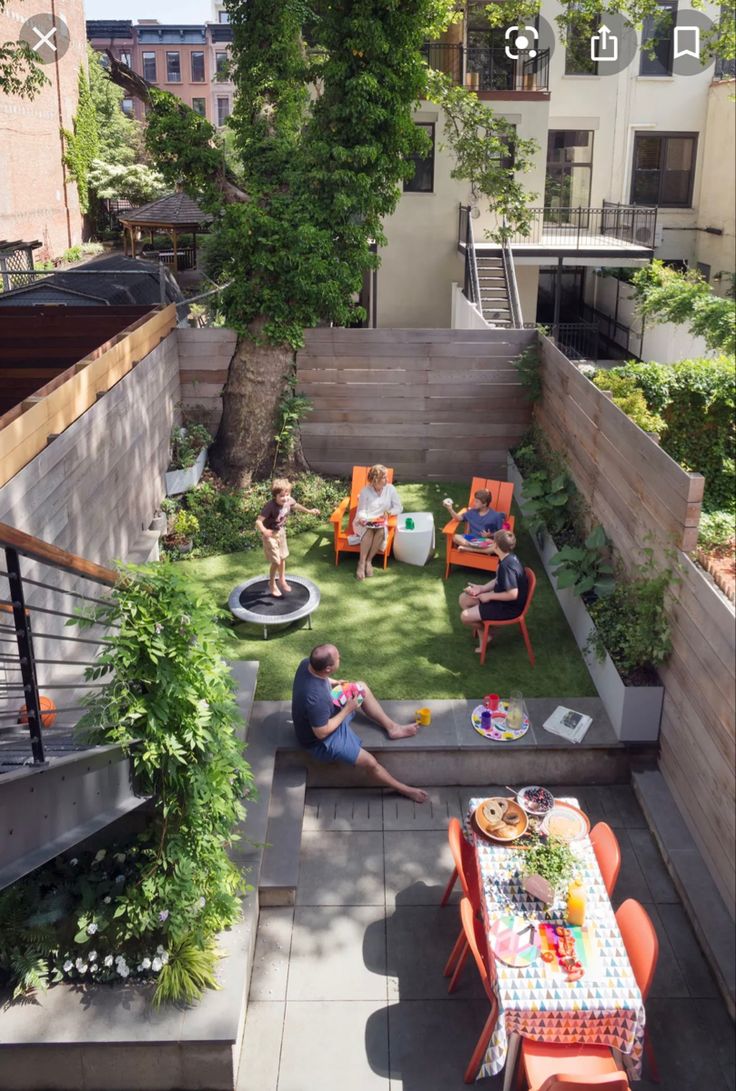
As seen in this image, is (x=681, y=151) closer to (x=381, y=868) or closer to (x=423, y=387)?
(x=423, y=387)

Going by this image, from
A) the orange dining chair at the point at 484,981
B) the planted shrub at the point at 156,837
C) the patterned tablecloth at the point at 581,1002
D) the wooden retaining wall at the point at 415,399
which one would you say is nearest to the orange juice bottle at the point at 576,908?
the patterned tablecloth at the point at 581,1002

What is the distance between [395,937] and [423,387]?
786 centimetres

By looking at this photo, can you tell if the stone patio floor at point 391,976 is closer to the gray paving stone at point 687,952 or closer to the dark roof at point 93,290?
the gray paving stone at point 687,952

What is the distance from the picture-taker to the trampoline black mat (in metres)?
8.63

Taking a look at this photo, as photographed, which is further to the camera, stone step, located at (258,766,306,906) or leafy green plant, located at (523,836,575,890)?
stone step, located at (258,766,306,906)

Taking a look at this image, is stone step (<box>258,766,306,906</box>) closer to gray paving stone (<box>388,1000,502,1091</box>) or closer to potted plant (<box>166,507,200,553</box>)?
gray paving stone (<box>388,1000,502,1091</box>)

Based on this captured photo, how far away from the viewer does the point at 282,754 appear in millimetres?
6977

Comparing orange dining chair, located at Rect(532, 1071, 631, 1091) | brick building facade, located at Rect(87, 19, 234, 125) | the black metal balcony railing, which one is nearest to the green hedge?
orange dining chair, located at Rect(532, 1071, 631, 1091)

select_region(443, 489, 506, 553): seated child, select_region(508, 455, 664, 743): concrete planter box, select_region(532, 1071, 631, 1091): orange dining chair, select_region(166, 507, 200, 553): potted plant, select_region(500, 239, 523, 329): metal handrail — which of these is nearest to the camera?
select_region(532, 1071, 631, 1091): orange dining chair

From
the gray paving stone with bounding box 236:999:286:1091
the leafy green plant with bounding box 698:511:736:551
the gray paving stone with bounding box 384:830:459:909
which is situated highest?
the leafy green plant with bounding box 698:511:736:551

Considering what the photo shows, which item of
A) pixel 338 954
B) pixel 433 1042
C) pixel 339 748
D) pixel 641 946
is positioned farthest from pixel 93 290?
pixel 641 946

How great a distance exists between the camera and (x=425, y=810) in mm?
6711

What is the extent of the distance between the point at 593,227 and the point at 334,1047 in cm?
2250

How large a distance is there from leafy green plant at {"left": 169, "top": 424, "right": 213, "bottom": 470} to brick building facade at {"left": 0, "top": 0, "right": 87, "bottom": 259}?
69.4ft
